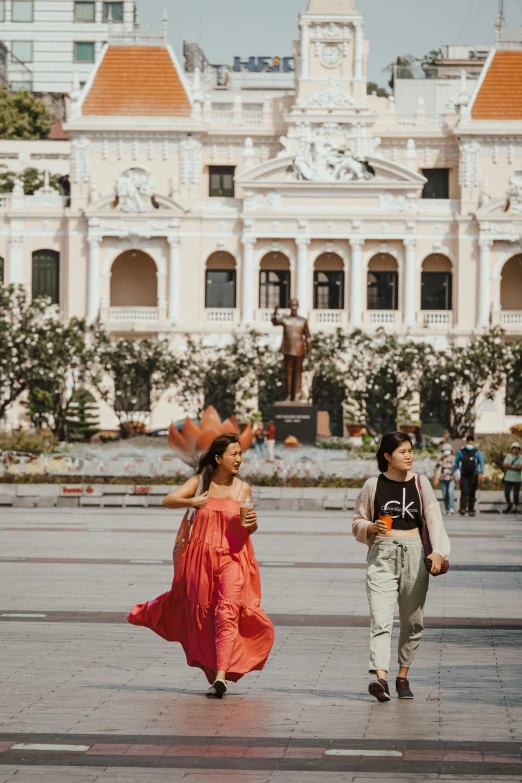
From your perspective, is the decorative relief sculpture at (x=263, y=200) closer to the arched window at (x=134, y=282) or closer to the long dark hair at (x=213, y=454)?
the arched window at (x=134, y=282)

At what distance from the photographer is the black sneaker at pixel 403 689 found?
10.8m

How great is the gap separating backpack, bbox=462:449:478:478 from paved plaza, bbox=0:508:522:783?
12.4 meters

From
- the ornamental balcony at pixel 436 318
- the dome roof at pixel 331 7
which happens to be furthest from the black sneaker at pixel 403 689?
the dome roof at pixel 331 7

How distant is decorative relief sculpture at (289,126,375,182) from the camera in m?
67.0

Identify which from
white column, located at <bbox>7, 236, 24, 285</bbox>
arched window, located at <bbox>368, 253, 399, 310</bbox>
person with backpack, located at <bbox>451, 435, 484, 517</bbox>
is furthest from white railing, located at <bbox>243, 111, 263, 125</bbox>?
person with backpack, located at <bbox>451, 435, 484, 517</bbox>

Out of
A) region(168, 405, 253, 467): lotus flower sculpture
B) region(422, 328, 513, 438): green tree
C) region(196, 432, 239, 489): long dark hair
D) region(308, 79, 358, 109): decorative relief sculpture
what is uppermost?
region(308, 79, 358, 109): decorative relief sculpture

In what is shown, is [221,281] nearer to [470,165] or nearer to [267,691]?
[470,165]

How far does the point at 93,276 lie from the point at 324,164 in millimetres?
10382

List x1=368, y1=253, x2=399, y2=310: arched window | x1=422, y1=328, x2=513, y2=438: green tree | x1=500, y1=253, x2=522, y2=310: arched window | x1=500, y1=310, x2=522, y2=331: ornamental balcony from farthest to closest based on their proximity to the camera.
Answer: x1=500, y1=253, x2=522, y2=310: arched window < x1=368, y1=253, x2=399, y2=310: arched window < x1=500, y1=310, x2=522, y2=331: ornamental balcony < x1=422, y1=328, x2=513, y2=438: green tree

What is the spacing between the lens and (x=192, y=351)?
5888cm

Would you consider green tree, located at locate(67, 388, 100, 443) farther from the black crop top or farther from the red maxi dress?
the black crop top

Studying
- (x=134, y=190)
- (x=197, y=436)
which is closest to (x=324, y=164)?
(x=134, y=190)

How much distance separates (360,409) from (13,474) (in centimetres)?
2212

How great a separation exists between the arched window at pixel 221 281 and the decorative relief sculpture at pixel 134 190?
12.1 feet
